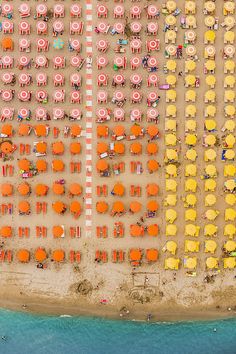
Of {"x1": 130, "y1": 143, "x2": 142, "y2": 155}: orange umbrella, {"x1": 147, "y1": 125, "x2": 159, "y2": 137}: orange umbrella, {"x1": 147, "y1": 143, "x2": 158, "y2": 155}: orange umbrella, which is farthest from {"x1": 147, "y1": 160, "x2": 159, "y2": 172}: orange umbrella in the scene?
{"x1": 147, "y1": 125, "x2": 159, "y2": 137}: orange umbrella

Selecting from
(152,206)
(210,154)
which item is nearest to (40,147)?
(152,206)

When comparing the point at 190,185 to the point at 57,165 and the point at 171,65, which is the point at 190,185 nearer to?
the point at 171,65

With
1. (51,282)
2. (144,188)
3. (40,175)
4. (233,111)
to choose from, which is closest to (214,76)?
(233,111)

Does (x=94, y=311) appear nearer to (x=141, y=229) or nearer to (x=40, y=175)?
(x=141, y=229)

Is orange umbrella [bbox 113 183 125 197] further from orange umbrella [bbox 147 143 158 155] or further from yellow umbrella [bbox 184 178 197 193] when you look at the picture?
yellow umbrella [bbox 184 178 197 193]

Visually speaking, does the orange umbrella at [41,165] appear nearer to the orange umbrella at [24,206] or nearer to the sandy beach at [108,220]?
the sandy beach at [108,220]

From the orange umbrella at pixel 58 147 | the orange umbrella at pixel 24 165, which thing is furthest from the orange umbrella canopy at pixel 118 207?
the orange umbrella at pixel 24 165
